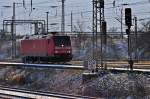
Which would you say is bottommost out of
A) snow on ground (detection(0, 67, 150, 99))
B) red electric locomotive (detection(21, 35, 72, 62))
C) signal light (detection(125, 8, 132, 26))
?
snow on ground (detection(0, 67, 150, 99))

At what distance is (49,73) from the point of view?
1383 inches

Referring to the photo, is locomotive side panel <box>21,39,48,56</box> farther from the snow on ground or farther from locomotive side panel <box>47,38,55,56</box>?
the snow on ground

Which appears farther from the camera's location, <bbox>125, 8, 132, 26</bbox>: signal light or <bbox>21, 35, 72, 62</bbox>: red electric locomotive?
<bbox>21, 35, 72, 62</bbox>: red electric locomotive

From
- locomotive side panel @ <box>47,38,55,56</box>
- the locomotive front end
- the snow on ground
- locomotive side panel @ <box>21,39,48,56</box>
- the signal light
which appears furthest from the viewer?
locomotive side panel @ <box>21,39,48,56</box>

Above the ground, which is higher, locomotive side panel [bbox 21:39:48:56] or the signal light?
the signal light

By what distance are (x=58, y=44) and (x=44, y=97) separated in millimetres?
24748

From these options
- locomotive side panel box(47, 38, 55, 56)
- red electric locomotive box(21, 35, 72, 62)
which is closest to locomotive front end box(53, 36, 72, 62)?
red electric locomotive box(21, 35, 72, 62)

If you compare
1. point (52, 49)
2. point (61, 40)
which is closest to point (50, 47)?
point (52, 49)

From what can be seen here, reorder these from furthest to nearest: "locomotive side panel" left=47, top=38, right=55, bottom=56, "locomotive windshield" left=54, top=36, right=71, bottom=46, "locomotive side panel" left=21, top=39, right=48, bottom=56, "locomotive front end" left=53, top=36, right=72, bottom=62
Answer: "locomotive side panel" left=21, top=39, right=48, bottom=56, "locomotive windshield" left=54, top=36, right=71, bottom=46, "locomotive side panel" left=47, top=38, right=55, bottom=56, "locomotive front end" left=53, top=36, right=72, bottom=62

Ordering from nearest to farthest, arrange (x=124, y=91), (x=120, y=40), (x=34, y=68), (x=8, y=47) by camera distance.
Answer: (x=124, y=91) → (x=34, y=68) → (x=120, y=40) → (x=8, y=47)

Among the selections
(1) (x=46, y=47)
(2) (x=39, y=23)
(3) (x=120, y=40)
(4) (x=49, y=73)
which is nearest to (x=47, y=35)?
(1) (x=46, y=47)

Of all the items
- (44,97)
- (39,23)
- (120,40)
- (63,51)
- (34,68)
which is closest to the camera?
(44,97)

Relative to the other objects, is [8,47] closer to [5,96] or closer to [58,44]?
[58,44]

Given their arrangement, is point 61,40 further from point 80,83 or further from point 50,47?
point 80,83
